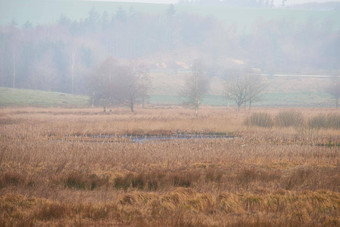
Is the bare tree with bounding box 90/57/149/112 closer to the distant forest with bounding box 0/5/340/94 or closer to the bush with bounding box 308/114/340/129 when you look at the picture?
the bush with bounding box 308/114/340/129

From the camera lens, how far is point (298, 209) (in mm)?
11625

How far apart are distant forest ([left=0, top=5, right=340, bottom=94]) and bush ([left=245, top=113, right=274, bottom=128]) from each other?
69.7m

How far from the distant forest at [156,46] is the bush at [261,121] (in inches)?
2744

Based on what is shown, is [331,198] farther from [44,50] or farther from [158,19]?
[158,19]

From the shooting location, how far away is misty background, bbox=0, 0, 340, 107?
10950 centimetres

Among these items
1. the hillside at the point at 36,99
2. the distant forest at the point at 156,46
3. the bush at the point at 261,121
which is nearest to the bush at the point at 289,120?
the bush at the point at 261,121

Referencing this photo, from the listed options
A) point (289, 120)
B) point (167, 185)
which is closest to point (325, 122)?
point (289, 120)

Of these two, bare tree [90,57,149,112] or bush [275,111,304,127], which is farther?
bare tree [90,57,149,112]

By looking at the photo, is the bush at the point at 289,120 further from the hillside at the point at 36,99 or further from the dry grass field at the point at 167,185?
the hillside at the point at 36,99

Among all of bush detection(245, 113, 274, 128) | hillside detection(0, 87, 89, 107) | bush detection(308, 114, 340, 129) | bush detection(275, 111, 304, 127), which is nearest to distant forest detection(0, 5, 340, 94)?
hillside detection(0, 87, 89, 107)

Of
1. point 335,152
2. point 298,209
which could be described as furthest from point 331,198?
point 335,152

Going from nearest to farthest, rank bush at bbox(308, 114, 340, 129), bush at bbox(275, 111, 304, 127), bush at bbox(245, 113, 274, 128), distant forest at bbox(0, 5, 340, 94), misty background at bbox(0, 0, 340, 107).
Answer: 1. bush at bbox(308, 114, 340, 129)
2. bush at bbox(275, 111, 304, 127)
3. bush at bbox(245, 113, 274, 128)
4. misty background at bbox(0, 0, 340, 107)
5. distant forest at bbox(0, 5, 340, 94)

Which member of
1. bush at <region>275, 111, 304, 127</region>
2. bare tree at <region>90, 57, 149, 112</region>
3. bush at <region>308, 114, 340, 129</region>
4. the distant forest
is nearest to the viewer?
bush at <region>308, 114, 340, 129</region>

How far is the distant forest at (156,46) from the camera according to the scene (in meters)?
113
